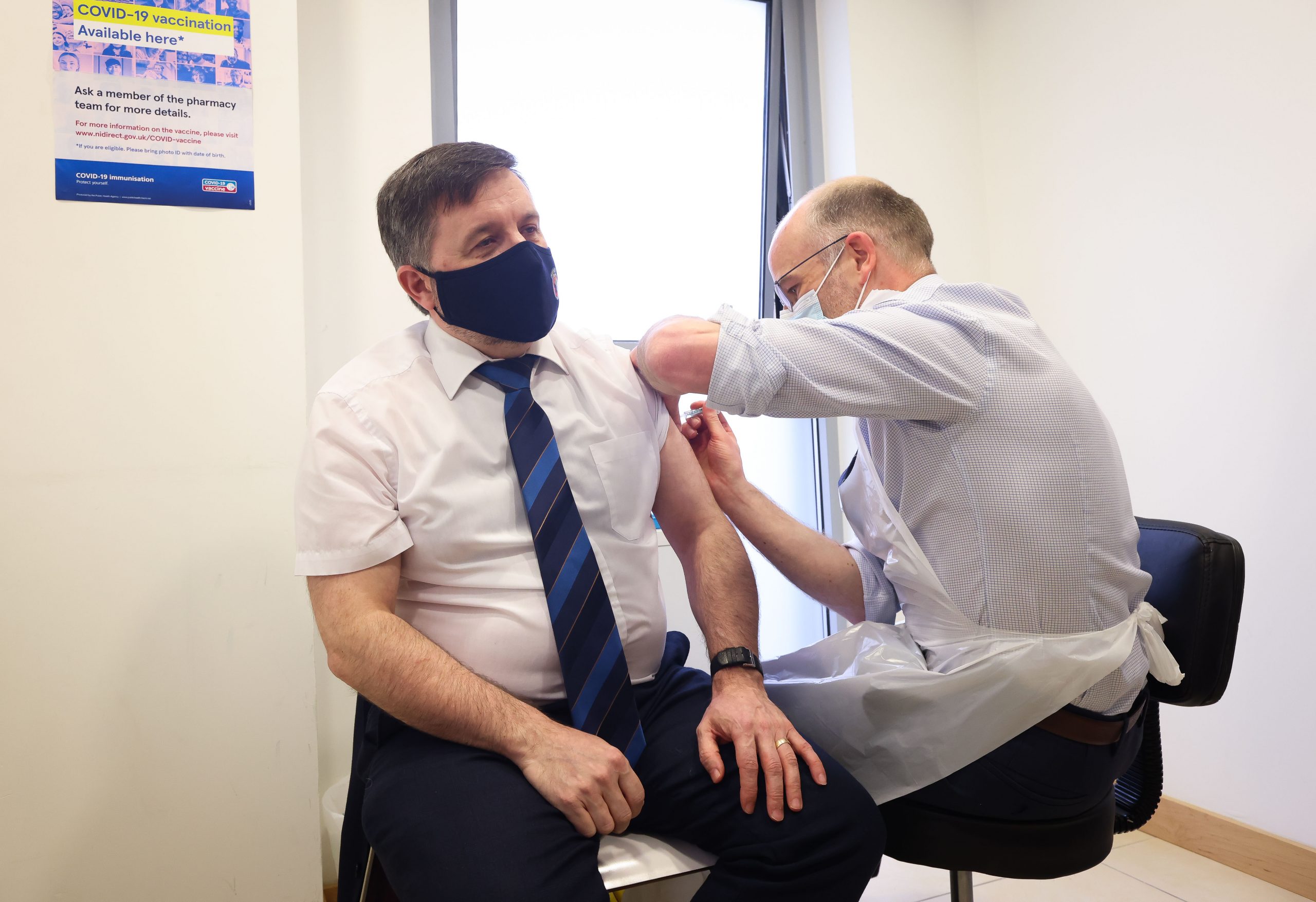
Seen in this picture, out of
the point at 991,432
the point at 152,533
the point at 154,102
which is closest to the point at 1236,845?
the point at 991,432

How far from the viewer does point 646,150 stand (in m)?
2.72

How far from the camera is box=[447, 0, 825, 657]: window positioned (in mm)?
2521

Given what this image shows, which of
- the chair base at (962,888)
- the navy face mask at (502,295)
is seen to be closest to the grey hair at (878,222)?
the navy face mask at (502,295)

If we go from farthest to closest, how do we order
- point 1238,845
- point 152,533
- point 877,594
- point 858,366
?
point 1238,845 < point 152,533 < point 877,594 < point 858,366

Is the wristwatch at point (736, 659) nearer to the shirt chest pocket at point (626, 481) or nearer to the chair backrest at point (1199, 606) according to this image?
the shirt chest pocket at point (626, 481)

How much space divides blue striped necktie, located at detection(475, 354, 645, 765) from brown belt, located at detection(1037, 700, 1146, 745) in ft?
1.97

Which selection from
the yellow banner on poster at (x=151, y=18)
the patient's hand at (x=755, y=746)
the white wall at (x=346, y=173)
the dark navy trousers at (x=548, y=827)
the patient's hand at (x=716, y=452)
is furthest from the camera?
the white wall at (x=346, y=173)

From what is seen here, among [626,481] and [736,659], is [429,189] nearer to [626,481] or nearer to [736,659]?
[626,481]

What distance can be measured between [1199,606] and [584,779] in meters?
0.96

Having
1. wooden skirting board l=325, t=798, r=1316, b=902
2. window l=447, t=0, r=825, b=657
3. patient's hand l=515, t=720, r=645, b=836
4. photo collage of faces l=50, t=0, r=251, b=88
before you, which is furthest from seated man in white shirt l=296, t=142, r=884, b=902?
window l=447, t=0, r=825, b=657

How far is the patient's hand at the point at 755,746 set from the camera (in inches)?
44.3

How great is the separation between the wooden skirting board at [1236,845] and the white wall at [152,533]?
1.30 feet

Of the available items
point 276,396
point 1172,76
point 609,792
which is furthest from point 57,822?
point 1172,76

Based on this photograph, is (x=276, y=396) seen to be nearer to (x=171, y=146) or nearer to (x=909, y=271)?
(x=171, y=146)
